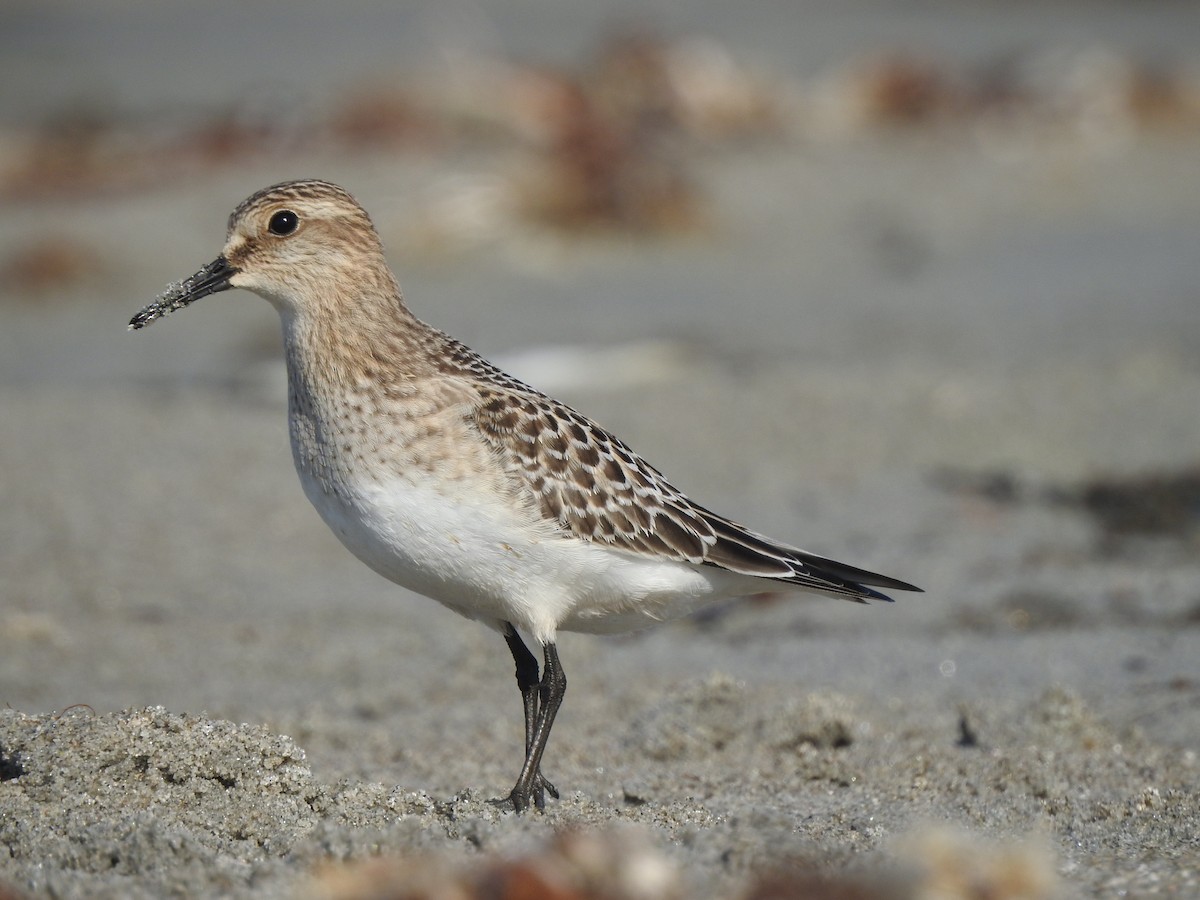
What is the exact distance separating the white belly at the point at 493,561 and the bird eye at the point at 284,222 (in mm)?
702

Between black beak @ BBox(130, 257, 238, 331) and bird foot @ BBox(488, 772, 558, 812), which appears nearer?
bird foot @ BBox(488, 772, 558, 812)

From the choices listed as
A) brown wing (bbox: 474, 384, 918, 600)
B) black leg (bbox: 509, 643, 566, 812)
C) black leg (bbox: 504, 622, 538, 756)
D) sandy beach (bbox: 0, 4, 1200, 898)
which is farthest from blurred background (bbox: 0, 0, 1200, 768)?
brown wing (bbox: 474, 384, 918, 600)

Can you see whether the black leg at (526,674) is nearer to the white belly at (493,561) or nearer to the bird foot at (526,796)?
the white belly at (493,561)

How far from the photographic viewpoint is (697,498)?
734cm

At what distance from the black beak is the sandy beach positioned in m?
1.16

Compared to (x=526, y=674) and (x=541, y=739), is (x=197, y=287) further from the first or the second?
(x=541, y=739)

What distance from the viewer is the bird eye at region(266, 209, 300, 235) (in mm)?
4285

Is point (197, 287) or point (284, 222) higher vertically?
point (284, 222)

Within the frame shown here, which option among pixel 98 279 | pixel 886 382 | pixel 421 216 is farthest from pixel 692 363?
pixel 98 279

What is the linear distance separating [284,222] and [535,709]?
155 centimetres

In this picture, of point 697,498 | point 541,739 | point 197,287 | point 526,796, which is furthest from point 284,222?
point 697,498

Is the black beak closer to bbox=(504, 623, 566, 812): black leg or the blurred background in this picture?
bbox=(504, 623, 566, 812): black leg

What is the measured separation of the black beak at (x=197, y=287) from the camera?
4309 millimetres

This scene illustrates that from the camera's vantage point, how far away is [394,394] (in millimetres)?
4094
